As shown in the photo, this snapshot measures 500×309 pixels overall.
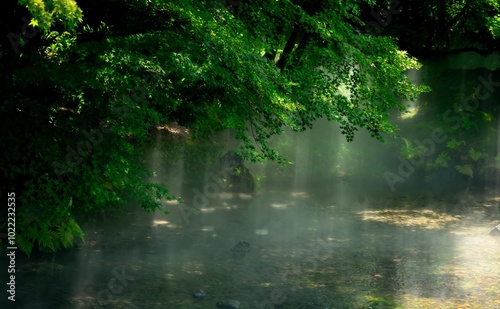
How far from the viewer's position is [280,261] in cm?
1402

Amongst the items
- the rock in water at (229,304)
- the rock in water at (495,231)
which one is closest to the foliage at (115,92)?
the rock in water at (229,304)

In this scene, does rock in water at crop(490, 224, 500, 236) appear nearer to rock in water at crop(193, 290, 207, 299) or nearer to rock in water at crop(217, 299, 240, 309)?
rock in water at crop(217, 299, 240, 309)

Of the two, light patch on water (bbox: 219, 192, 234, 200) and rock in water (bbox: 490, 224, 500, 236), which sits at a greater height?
light patch on water (bbox: 219, 192, 234, 200)

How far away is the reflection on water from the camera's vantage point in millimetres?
11445

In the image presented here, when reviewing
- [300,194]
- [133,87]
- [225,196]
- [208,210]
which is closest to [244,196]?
[225,196]

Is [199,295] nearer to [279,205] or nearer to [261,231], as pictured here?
[261,231]

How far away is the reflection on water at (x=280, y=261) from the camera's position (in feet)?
37.6

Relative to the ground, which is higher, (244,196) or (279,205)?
(244,196)

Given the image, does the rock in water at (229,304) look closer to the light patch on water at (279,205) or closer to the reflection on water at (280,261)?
the reflection on water at (280,261)

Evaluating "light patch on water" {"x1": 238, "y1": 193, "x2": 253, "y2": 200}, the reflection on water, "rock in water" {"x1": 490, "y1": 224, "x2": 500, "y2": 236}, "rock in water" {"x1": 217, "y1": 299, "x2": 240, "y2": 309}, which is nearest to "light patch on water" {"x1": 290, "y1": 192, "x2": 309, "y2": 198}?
"light patch on water" {"x1": 238, "y1": 193, "x2": 253, "y2": 200}

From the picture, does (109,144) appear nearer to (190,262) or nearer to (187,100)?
(187,100)

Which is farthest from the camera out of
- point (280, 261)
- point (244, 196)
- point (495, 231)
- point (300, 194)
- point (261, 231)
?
point (300, 194)

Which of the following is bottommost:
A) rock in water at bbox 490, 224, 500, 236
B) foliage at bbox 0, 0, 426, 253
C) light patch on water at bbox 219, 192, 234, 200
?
rock in water at bbox 490, 224, 500, 236

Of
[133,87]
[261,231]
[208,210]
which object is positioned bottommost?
[261,231]
